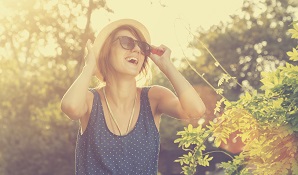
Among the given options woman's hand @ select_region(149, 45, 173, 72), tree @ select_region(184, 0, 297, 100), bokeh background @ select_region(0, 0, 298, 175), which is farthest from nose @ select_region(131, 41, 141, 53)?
tree @ select_region(184, 0, 297, 100)

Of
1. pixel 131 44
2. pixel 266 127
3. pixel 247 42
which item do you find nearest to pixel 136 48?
pixel 131 44

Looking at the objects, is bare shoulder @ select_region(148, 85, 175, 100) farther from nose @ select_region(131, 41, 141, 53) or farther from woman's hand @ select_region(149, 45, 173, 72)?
nose @ select_region(131, 41, 141, 53)

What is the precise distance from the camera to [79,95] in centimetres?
355

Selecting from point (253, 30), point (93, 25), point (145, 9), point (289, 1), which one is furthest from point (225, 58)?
point (145, 9)

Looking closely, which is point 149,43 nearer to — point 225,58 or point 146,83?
point 146,83

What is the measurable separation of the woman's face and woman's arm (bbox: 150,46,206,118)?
0.31 ft

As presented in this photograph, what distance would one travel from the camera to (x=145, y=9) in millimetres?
5207

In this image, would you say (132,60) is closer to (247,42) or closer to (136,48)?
(136,48)

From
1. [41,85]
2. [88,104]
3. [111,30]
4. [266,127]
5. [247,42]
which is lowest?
[88,104]

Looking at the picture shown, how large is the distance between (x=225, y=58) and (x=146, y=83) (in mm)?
36839

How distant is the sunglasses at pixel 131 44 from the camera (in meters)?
3.65

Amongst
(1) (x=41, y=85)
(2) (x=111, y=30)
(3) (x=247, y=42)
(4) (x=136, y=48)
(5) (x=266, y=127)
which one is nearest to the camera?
(5) (x=266, y=127)

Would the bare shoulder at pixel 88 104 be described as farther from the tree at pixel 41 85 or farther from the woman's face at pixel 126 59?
the tree at pixel 41 85

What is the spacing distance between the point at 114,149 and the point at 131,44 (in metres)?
0.58
